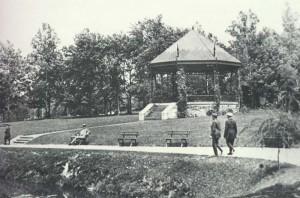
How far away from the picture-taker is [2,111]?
48.0 m

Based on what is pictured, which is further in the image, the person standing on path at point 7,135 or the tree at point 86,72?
the tree at point 86,72

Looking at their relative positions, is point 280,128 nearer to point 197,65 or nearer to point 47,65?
point 197,65

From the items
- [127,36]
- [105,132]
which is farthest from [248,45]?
[105,132]

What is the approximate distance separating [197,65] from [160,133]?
471 inches

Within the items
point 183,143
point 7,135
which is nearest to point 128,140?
point 183,143

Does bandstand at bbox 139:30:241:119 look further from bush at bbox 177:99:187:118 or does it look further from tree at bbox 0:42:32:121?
tree at bbox 0:42:32:121

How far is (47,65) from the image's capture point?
55.5 meters

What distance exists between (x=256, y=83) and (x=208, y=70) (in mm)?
10928

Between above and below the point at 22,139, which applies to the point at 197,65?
above

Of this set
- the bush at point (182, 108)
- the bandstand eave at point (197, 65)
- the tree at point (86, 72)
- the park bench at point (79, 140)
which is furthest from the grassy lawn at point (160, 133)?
the tree at point (86, 72)

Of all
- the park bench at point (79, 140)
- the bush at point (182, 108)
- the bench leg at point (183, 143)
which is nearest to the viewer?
the bench leg at point (183, 143)

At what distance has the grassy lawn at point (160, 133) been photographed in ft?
72.7

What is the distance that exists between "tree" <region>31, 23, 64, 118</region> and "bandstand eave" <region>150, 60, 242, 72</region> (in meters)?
20.2

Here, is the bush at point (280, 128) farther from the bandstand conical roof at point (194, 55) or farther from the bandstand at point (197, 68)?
the bandstand conical roof at point (194, 55)
